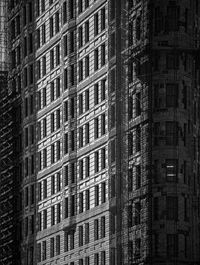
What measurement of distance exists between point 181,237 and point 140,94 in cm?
1363

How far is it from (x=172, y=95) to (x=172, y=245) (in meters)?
13.5

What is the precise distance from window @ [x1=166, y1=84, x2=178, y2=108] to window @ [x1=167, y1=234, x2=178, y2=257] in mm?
11793

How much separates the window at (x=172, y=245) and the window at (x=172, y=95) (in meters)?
11.8

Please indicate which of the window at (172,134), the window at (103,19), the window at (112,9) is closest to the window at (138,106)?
the window at (172,134)

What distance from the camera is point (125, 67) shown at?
19375 cm

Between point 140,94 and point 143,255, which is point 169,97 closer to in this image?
point 140,94

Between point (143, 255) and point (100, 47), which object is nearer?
point (143, 255)

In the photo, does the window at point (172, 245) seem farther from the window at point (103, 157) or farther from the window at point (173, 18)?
the window at point (173, 18)

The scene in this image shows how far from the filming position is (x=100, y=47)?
19988cm

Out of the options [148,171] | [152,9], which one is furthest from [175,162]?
[152,9]

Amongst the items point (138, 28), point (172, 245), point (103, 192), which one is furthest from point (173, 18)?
point (172, 245)

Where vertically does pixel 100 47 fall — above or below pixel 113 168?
above

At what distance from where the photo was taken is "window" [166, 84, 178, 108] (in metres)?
190

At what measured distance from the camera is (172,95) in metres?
191
